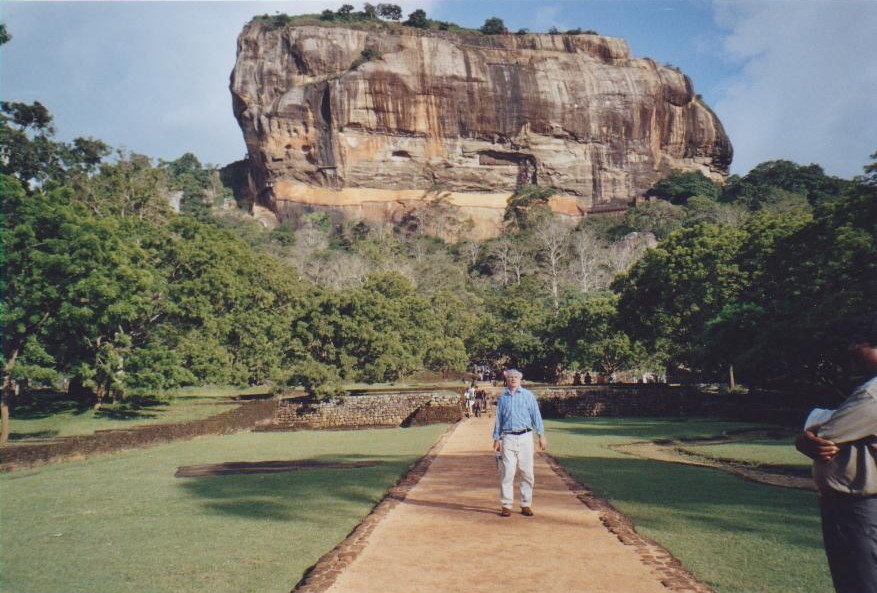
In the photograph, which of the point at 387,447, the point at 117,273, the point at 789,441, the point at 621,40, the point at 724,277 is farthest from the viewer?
the point at 621,40

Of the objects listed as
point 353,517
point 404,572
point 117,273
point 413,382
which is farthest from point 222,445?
point 413,382

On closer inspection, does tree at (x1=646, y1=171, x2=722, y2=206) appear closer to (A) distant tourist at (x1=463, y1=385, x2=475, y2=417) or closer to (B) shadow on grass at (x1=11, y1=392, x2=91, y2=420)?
(A) distant tourist at (x1=463, y1=385, x2=475, y2=417)

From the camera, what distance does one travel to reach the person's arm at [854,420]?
2803 mm

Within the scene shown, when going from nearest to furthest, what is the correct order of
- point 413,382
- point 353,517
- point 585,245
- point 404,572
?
point 404,572, point 353,517, point 413,382, point 585,245

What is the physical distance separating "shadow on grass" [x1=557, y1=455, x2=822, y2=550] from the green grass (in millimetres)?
2207

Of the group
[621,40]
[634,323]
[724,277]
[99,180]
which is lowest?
[634,323]

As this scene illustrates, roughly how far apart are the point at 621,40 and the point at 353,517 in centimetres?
9724

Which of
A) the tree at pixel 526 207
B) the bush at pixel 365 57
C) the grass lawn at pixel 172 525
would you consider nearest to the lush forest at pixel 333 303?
the grass lawn at pixel 172 525

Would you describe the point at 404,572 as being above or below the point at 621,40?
below

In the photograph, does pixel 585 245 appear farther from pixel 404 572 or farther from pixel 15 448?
pixel 404 572

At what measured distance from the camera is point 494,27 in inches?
3669

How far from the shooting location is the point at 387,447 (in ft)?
50.8

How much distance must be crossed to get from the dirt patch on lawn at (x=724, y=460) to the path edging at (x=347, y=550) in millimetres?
5974

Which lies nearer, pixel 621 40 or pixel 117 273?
pixel 117 273
